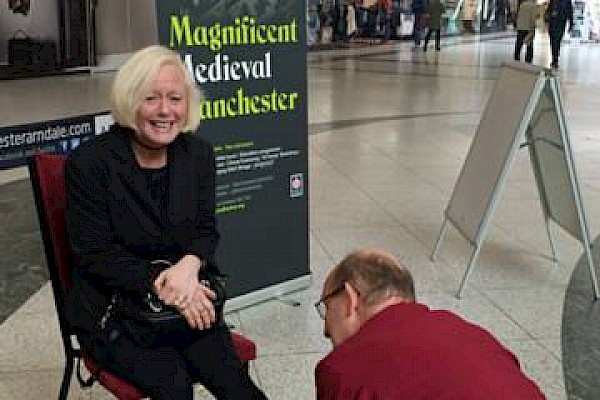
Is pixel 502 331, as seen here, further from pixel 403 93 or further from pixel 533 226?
pixel 403 93

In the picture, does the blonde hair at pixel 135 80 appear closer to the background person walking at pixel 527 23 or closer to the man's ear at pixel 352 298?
the man's ear at pixel 352 298

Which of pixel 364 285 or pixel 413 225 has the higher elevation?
pixel 364 285

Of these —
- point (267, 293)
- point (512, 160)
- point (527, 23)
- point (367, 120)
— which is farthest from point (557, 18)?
point (267, 293)

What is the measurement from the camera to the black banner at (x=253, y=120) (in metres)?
3.05

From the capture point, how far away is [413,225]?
4.99 metres

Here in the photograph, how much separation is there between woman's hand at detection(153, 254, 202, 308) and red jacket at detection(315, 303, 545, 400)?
2.90 ft

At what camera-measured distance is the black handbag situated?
2.03m

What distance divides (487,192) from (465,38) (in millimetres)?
25218

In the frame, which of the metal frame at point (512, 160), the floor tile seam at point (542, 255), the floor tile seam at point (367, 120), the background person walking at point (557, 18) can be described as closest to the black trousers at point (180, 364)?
the metal frame at point (512, 160)

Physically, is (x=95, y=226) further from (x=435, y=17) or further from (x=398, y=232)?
(x=435, y=17)

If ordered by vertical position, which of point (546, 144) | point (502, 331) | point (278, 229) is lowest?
point (502, 331)

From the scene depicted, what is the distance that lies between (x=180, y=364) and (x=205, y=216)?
426 millimetres

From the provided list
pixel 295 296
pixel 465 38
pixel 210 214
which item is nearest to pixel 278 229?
pixel 295 296

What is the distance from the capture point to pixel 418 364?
112 centimetres
